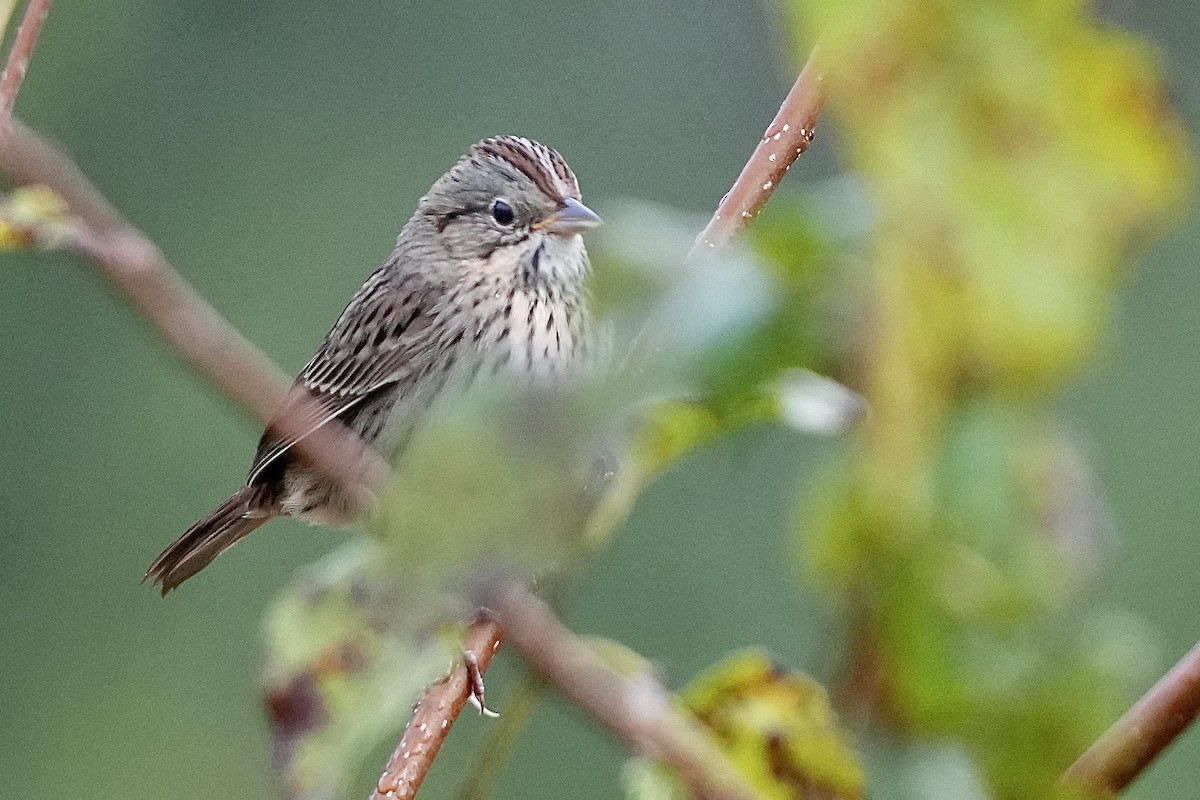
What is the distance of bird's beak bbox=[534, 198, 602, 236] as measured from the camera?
270 centimetres

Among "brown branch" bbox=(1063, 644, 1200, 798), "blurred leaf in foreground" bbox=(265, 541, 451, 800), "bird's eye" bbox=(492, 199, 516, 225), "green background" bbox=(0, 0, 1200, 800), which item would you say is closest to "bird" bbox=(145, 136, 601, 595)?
"bird's eye" bbox=(492, 199, 516, 225)

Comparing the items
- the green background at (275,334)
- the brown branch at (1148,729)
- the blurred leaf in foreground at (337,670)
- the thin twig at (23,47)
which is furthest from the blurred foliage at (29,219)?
the green background at (275,334)

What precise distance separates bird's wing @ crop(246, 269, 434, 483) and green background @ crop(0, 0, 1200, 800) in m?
3.92

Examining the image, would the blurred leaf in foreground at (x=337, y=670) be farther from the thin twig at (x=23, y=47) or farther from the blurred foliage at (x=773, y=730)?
the thin twig at (x=23, y=47)

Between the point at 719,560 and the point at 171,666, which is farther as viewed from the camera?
the point at 171,666

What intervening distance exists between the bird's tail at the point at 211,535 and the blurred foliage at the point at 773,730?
221 cm

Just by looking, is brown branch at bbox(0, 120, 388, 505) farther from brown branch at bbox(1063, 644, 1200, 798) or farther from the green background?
the green background

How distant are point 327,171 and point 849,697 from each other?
10.5m

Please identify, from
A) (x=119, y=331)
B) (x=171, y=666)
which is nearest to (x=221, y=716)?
(x=171, y=666)

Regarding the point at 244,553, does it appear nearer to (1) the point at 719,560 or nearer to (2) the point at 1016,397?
(1) the point at 719,560

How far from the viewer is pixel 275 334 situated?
30.3ft

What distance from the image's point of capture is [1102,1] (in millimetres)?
544

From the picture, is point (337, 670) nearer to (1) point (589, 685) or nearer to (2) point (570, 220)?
(1) point (589, 685)

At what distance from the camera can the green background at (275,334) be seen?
7.35m
